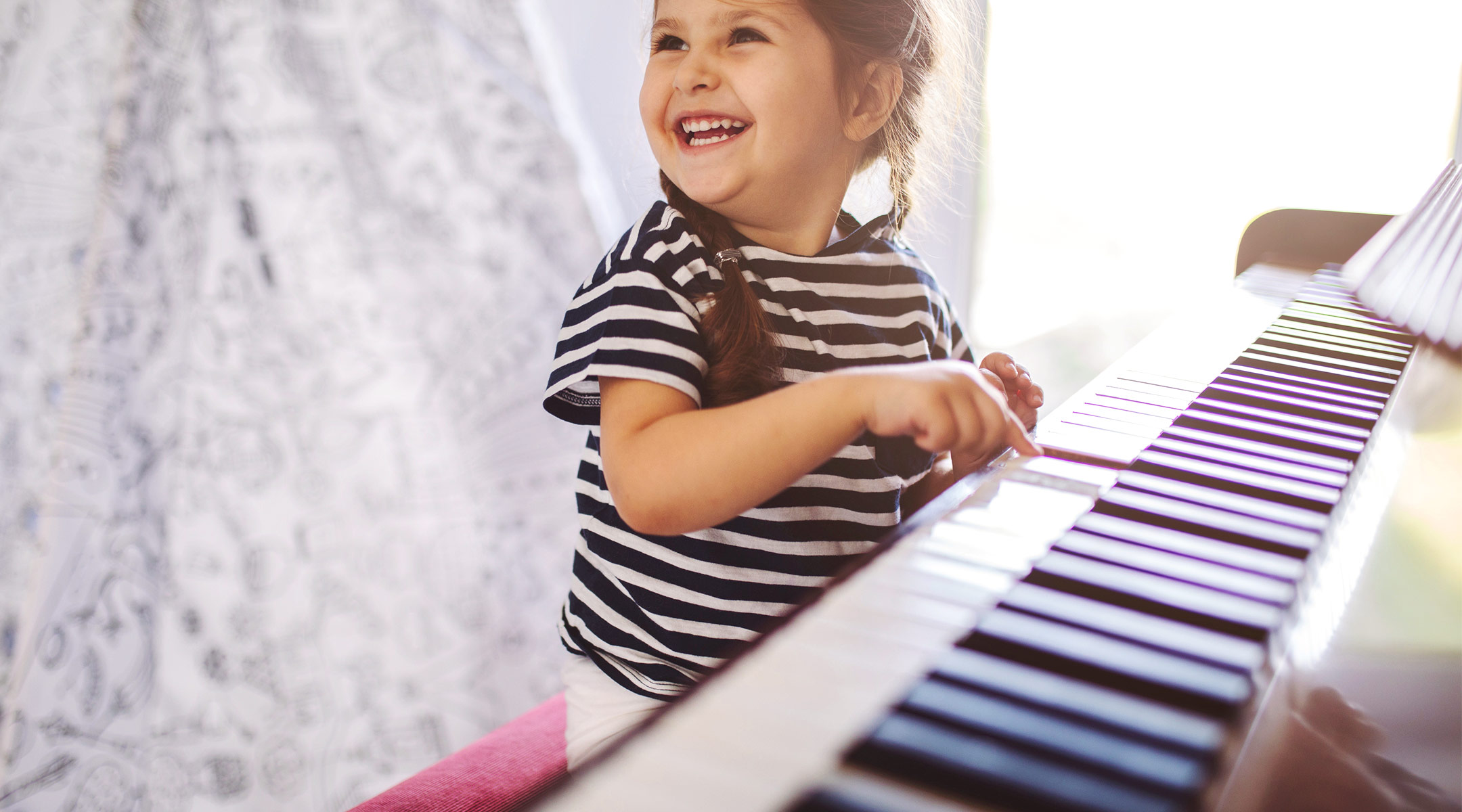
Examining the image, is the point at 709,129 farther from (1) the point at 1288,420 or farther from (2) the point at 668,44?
(1) the point at 1288,420

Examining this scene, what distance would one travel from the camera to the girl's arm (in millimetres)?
463

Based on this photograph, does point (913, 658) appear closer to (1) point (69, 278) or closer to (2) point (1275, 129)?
(1) point (69, 278)

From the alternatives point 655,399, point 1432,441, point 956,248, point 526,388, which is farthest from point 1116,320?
point 655,399

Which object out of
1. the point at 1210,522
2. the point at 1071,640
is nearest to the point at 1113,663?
the point at 1071,640

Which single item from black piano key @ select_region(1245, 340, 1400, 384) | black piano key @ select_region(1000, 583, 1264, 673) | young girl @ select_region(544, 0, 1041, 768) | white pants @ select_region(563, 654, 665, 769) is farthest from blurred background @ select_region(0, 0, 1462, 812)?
black piano key @ select_region(1000, 583, 1264, 673)

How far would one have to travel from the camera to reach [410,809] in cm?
68

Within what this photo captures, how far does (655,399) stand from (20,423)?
86cm

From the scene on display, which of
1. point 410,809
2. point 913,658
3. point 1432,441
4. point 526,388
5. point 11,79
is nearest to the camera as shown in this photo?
point 913,658

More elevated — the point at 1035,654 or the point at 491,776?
the point at 1035,654

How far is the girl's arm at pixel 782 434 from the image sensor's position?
1.52 ft

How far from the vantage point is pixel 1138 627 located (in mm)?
305

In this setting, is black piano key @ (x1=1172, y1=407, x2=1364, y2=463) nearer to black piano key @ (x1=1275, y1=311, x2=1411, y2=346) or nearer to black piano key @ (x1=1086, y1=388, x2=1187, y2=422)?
black piano key @ (x1=1086, y1=388, x2=1187, y2=422)

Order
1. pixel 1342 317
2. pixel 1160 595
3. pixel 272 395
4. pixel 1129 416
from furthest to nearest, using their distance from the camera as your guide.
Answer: pixel 272 395 < pixel 1342 317 < pixel 1129 416 < pixel 1160 595

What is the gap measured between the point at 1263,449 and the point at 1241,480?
6 cm
